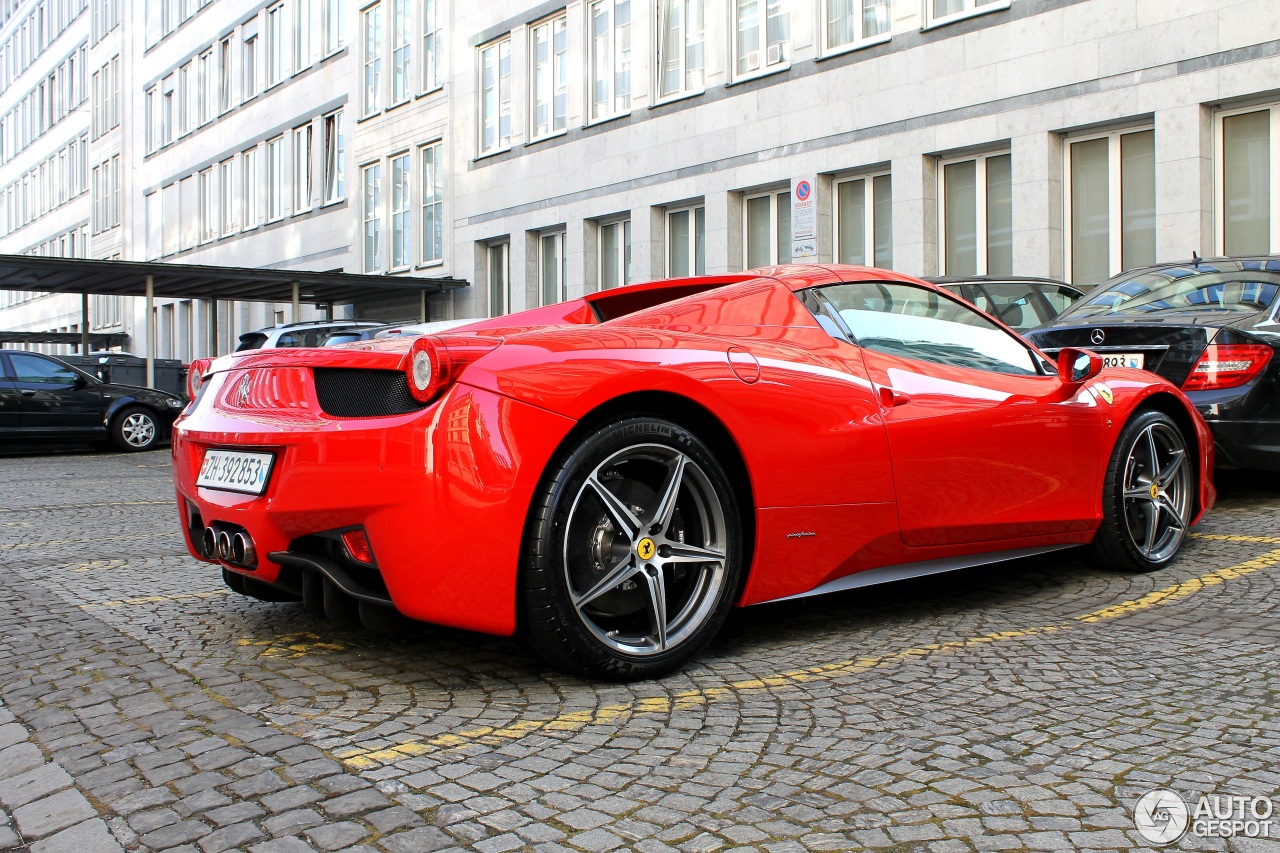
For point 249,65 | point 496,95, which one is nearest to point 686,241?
point 496,95

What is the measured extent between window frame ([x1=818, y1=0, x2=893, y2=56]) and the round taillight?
1534 cm

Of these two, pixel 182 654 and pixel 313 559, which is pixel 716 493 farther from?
pixel 182 654

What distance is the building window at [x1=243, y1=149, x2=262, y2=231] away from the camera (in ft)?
123

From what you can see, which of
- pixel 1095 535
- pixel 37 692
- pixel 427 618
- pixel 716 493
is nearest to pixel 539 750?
pixel 427 618

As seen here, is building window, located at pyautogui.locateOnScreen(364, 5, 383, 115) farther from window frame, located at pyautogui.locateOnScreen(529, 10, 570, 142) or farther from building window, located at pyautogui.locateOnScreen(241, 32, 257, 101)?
building window, located at pyautogui.locateOnScreen(241, 32, 257, 101)

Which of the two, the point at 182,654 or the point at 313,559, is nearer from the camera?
the point at 313,559

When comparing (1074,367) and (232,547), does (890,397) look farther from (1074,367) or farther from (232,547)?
(232,547)

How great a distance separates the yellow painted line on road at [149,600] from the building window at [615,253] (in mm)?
18185

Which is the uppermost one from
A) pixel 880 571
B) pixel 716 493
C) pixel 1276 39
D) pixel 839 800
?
pixel 1276 39

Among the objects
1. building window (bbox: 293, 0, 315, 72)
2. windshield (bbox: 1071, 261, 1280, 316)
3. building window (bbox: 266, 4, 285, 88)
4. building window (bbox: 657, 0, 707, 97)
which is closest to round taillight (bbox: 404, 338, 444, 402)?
windshield (bbox: 1071, 261, 1280, 316)

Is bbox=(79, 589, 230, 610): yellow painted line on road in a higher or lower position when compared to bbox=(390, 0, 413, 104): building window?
lower

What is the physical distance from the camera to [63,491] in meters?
10.6

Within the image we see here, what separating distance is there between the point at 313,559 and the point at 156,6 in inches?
1861

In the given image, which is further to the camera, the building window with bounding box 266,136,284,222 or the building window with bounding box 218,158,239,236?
the building window with bounding box 218,158,239,236
